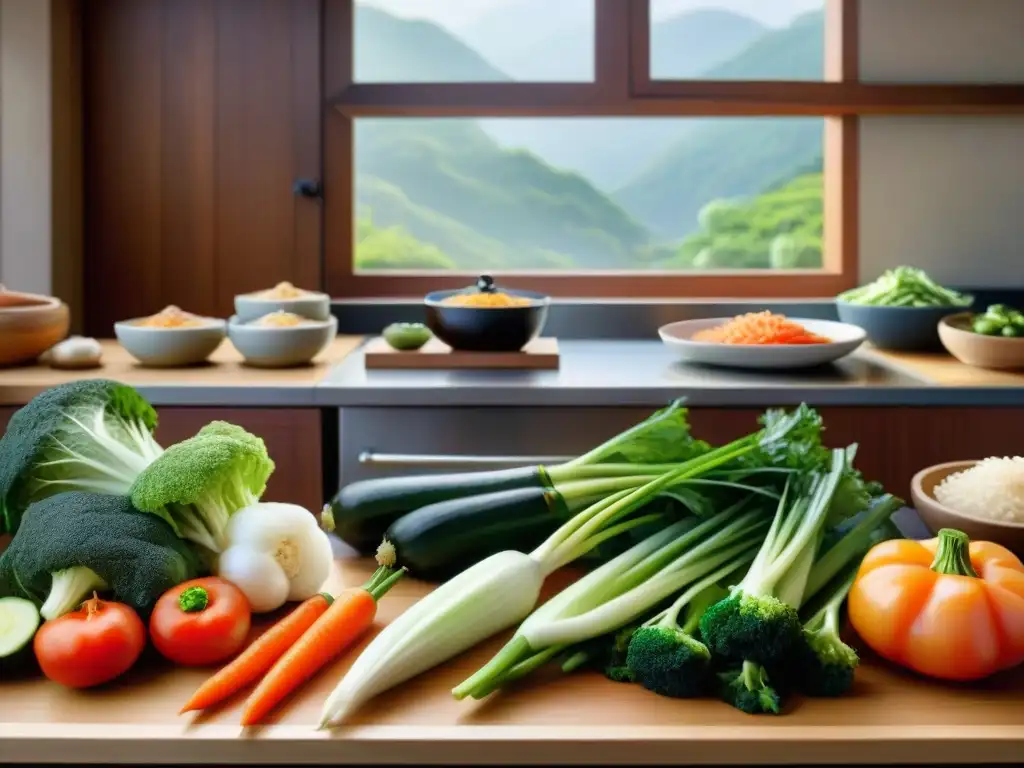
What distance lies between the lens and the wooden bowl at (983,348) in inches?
103

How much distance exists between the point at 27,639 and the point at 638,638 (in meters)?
0.54

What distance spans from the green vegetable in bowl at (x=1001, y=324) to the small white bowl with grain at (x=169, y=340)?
1696 mm

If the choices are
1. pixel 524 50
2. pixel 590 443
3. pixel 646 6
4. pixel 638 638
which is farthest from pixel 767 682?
pixel 524 50

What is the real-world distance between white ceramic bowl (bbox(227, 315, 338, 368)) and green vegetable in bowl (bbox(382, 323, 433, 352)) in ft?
0.51

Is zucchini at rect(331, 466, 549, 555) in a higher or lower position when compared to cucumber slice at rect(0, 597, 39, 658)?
higher

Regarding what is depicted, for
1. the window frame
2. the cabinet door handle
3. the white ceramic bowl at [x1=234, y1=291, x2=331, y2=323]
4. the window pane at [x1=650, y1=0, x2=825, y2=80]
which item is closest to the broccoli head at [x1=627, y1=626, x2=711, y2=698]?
the cabinet door handle

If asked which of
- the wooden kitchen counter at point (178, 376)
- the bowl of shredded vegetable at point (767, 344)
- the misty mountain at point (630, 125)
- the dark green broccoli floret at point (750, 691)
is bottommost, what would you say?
the dark green broccoli floret at point (750, 691)

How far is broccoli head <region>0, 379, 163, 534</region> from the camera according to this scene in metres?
1.28

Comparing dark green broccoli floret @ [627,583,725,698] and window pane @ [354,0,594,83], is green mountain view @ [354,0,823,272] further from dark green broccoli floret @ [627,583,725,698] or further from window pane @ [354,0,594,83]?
dark green broccoli floret @ [627,583,725,698]

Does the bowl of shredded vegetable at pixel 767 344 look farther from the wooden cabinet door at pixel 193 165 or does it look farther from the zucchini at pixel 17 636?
the zucchini at pixel 17 636

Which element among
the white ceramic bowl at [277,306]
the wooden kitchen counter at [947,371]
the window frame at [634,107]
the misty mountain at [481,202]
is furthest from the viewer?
the misty mountain at [481,202]

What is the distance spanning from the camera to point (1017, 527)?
1.26m

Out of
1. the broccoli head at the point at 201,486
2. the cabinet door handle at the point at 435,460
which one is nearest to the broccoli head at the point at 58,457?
the broccoli head at the point at 201,486

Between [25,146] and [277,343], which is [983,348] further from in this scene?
[25,146]
